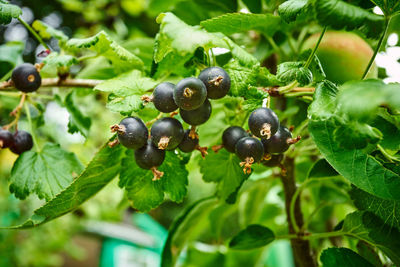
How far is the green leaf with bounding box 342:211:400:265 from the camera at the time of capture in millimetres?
450

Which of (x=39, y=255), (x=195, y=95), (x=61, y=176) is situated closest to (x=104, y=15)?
(x=39, y=255)

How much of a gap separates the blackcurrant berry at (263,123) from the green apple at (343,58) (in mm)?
232

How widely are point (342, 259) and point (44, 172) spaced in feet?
1.44

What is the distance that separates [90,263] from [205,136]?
2.62 m

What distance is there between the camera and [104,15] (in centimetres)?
189

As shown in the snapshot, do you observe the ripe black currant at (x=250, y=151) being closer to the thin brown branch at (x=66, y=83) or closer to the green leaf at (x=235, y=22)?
the green leaf at (x=235, y=22)

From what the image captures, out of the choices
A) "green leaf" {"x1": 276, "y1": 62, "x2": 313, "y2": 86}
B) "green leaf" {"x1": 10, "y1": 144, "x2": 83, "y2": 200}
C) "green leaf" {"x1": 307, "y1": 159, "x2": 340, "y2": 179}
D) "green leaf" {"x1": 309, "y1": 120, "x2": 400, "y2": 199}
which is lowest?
"green leaf" {"x1": 10, "y1": 144, "x2": 83, "y2": 200}

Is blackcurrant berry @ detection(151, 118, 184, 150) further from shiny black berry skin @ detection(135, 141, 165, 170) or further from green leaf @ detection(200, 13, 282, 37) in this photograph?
green leaf @ detection(200, 13, 282, 37)

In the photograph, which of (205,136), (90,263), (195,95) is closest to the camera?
(195,95)

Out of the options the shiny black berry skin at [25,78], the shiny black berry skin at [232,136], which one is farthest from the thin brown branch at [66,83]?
the shiny black berry skin at [232,136]

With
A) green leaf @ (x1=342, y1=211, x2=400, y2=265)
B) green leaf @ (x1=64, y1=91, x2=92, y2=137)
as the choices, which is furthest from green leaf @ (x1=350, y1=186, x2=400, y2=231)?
green leaf @ (x1=64, y1=91, x2=92, y2=137)

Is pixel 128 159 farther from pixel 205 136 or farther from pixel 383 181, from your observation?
pixel 383 181

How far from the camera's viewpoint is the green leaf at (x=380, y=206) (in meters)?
0.44

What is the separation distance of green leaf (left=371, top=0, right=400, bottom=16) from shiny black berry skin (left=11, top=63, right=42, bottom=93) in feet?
1.51
